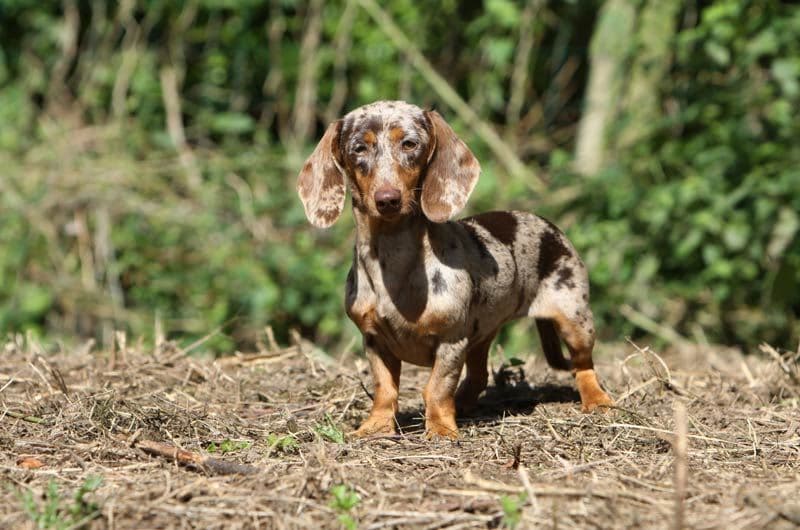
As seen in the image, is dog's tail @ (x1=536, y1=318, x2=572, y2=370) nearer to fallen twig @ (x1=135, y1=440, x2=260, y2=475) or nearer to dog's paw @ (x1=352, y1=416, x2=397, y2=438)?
dog's paw @ (x1=352, y1=416, x2=397, y2=438)

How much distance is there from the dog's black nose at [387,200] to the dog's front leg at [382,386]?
0.69m

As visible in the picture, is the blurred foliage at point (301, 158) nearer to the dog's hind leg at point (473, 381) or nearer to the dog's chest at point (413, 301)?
the dog's hind leg at point (473, 381)

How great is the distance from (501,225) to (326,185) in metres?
0.91

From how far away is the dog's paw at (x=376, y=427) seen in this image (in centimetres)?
435

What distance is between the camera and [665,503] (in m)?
3.26

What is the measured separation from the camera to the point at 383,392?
4.51 metres

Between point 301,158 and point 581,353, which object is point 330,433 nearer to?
point 581,353

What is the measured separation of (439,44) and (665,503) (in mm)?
7345

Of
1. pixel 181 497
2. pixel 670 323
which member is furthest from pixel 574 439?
pixel 670 323

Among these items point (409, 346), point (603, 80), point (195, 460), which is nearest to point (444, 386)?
point (409, 346)

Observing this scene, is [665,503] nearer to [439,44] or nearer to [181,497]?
[181,497]

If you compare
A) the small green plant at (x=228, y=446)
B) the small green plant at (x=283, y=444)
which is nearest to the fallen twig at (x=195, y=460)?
the small green plant at (x=228, y=446)

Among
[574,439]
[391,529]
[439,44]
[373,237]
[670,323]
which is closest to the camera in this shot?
[391,529]

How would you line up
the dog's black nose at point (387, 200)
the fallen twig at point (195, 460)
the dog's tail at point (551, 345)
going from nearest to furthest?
1. the fallen twig at point (195, 460)
2. the dog's black nose at point (387, 200)
3. the dog's tail at point (551, 345)
